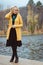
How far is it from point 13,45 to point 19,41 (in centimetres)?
13

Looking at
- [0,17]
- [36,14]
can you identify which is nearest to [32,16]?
[36,14]

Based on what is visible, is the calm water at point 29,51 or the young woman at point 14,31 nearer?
the young woman at point 14,31

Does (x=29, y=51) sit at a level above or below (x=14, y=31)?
below

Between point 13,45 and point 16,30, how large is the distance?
279mm

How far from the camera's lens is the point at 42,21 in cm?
2056

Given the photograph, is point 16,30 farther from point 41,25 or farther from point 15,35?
point 41,25

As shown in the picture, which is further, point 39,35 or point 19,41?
point 39,35

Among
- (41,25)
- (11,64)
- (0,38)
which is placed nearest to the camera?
(11,64)

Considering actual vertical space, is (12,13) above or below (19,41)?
above

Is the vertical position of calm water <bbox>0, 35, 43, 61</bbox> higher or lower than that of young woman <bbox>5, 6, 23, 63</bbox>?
lower

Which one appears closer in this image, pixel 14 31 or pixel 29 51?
pixel 14 31

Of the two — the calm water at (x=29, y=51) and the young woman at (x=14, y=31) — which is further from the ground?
the young woman at (x=14, y=31)

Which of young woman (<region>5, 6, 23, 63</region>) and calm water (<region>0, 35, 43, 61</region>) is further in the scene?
calm water (<region>0, 35, 43, 61</region>)

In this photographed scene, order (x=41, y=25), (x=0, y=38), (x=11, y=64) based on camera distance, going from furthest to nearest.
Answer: (x=41, y=25)
(x=0, y=38)
(x=11, y=64)
